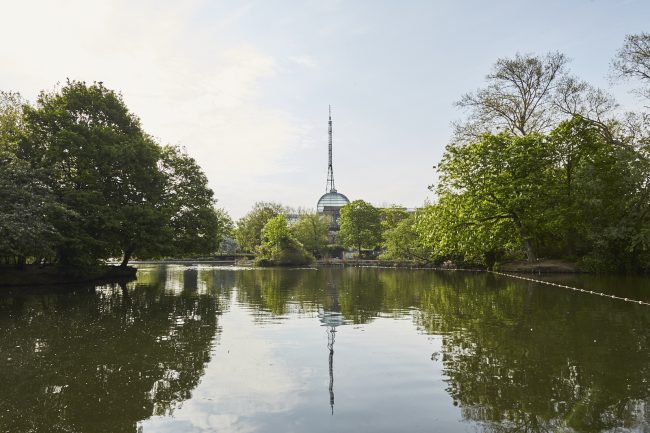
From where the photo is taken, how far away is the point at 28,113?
100 ft

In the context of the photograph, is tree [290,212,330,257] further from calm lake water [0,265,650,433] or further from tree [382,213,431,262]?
calm lake water [0,265,650,433]

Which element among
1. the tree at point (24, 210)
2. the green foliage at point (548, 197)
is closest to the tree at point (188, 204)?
the tree at point (24, 210)

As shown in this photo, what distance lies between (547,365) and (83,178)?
29.7 m

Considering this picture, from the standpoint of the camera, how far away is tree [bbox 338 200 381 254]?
74.6m

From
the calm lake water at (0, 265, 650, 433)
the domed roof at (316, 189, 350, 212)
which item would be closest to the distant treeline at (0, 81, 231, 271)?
the calm lake water at (0, 265, 650, 433)

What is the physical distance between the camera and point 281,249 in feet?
216

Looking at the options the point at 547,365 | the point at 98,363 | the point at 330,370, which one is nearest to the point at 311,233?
the point at 98,363

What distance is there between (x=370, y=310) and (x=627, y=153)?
25.6 meters

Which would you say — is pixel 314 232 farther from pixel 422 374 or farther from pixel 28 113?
pixel 422 374

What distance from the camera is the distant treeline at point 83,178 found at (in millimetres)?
26062

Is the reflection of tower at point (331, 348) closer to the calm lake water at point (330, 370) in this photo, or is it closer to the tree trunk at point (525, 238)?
the calm lake water at point (330, 370)

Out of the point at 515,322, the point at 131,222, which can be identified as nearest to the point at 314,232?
the point at 131,222

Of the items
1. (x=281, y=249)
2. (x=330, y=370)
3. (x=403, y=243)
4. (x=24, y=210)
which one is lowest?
(x=330, y=370)

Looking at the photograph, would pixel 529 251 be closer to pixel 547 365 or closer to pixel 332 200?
pixel 547 365
